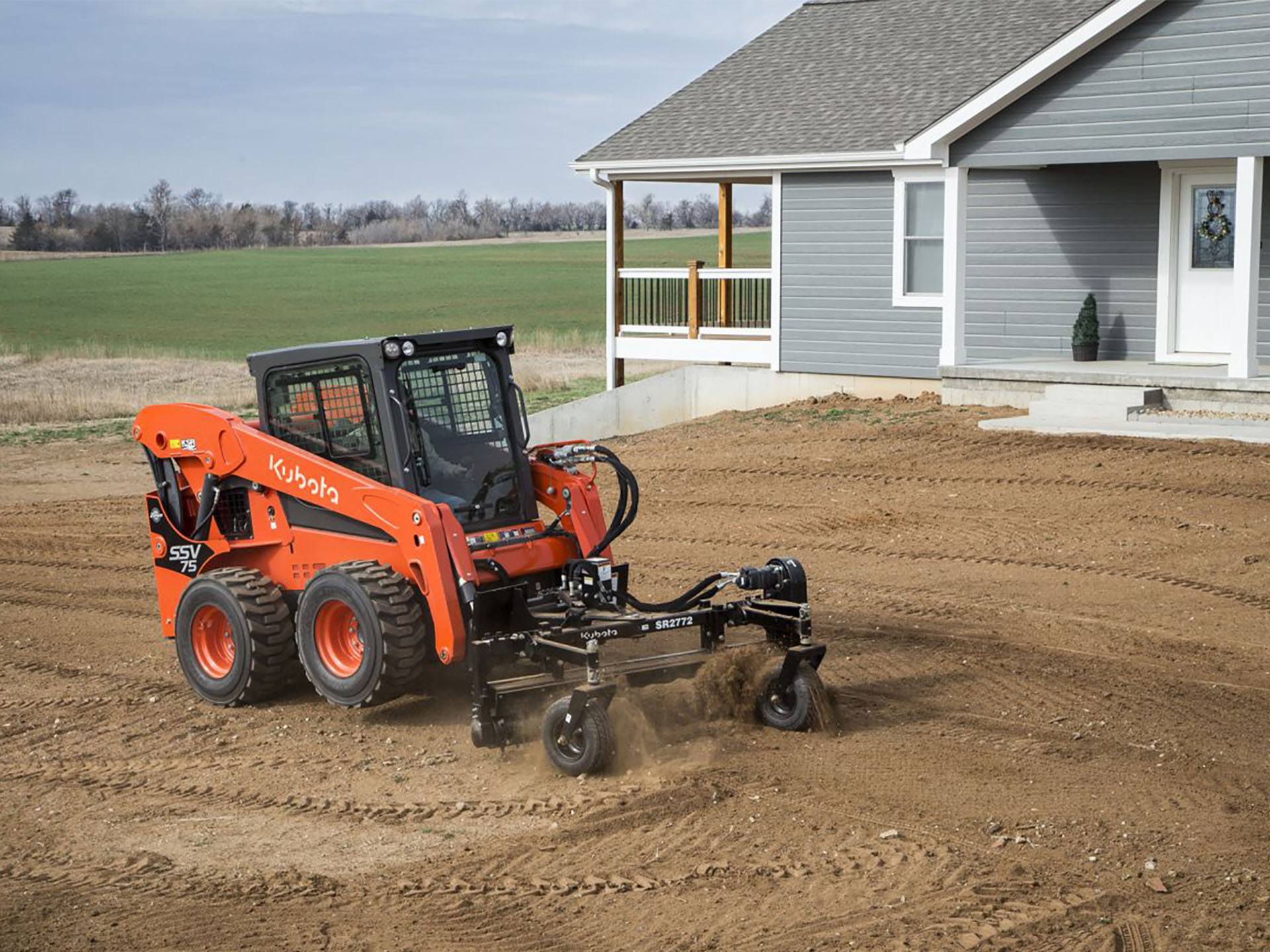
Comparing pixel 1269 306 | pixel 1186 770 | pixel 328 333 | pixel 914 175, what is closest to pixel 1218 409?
pixel 1269 306

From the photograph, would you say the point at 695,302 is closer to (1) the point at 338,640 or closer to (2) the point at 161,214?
(1) the point at 338,640

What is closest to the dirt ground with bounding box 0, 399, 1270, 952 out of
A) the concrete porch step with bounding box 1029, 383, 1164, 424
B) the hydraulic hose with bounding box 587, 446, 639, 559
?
the hydraulic hose with bounding box 587, 446, 639, 559

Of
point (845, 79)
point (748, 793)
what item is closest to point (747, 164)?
point (845, 79)

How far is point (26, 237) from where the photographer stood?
112875 millimetres

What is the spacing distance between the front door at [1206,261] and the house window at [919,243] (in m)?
3.25

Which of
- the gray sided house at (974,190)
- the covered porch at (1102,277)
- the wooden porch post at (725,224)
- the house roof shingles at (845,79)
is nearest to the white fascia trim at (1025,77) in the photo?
the gray sided house at (974,190)

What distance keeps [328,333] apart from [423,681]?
48.0 m

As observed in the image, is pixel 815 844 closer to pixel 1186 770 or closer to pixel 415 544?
pixel 1186 770

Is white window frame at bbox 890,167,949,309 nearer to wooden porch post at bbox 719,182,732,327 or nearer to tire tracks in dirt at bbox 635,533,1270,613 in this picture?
wooden porch post at bbox 719,182,732,327

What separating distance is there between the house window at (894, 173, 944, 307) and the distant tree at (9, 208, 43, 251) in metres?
98.5

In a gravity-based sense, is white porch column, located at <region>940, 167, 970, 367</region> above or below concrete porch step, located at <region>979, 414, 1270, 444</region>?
above

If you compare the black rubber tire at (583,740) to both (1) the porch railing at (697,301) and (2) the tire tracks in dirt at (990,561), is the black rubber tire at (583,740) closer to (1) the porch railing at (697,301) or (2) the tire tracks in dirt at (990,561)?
(2) the tire tracks in dirt at (990,561)

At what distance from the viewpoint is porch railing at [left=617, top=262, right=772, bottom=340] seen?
25266mm

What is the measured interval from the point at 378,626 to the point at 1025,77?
43.4 feet
